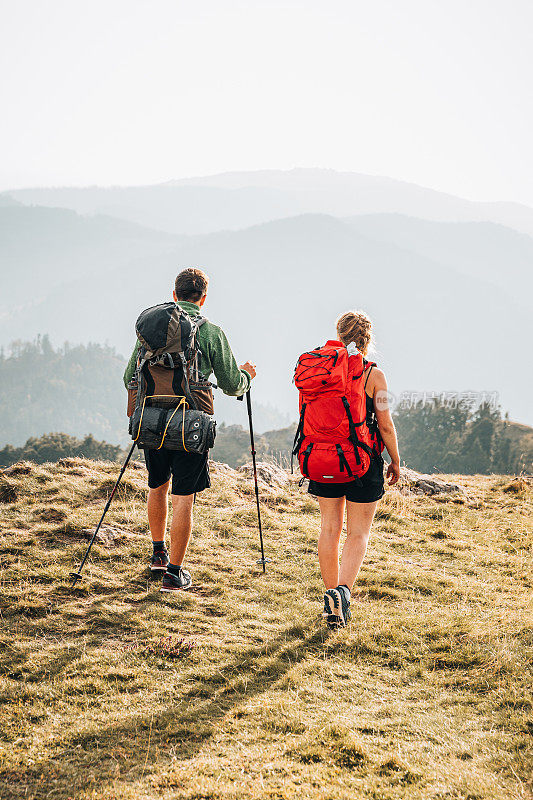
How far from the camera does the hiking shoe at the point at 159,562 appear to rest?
580 cm

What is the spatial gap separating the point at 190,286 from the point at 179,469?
1.60 m

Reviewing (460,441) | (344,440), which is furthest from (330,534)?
(460,441)

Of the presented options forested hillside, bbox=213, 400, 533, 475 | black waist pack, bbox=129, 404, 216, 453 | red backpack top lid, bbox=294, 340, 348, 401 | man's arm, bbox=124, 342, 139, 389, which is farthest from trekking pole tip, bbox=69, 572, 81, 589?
forested hillside, bbox=213, 400, 533, 475

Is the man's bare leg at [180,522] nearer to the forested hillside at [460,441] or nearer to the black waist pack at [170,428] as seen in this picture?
the black waist pack at [170,428]

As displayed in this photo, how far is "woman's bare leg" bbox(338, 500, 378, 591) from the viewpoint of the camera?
502cm

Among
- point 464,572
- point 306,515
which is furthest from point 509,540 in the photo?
point 306,515

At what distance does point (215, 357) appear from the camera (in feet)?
17.8

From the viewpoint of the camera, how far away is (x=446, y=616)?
5387 mm

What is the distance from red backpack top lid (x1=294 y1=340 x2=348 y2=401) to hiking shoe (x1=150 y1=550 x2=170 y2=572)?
6.94 feet

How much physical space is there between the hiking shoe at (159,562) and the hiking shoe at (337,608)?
1634 mm

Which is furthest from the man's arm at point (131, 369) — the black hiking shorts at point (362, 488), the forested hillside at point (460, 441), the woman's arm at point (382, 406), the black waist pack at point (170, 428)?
the forested hillside at point (460, 441)

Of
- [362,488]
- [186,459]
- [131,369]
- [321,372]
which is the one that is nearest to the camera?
[321,372]

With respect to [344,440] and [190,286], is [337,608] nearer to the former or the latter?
[344,440]

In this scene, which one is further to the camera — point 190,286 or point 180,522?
point 190,286
